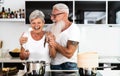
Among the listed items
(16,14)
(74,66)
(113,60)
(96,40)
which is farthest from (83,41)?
(74,66)

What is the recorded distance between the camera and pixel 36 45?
235 cm

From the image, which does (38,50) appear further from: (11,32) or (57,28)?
(11,32)

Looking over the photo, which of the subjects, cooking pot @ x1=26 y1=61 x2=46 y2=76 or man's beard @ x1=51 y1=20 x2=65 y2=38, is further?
man's beard @ x1=51 y1=20 x2=65 y2=38

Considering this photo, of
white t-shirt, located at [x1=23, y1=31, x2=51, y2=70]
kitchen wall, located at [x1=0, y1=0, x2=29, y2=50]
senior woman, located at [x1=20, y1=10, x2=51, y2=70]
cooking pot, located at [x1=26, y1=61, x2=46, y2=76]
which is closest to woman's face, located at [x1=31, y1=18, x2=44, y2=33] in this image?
senior woman, located at [x1=20, y1=10, x2=51, y2=70]

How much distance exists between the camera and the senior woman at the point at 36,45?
2344mm

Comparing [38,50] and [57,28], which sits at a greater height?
[57,28]

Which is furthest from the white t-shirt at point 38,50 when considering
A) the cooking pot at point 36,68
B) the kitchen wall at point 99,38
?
the kitchen wall at point 99,38

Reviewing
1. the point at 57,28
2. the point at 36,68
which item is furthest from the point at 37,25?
the point at 36,68

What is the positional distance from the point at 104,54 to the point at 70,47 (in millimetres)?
1992

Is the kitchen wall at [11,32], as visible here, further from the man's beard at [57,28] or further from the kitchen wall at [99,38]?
the man's beard at [57,28]

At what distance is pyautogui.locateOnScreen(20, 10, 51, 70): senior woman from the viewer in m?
2.34

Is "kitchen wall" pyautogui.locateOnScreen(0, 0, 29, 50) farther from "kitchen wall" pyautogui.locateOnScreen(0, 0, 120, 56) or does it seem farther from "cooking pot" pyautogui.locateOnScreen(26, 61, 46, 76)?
"cooking pot" pyautogui.locateOnScreen(26, 61, 46, 76)

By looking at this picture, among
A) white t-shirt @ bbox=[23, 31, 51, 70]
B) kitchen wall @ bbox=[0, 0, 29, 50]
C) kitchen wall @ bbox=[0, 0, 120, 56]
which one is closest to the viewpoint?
white t-shirt @ bbox=[23, 31, 51, 70]

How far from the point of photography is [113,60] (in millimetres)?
4000
